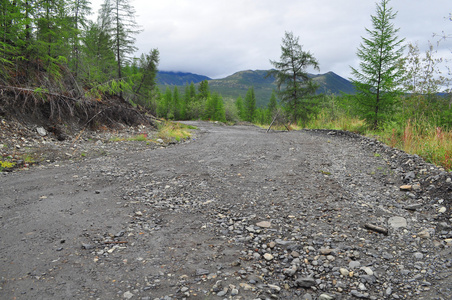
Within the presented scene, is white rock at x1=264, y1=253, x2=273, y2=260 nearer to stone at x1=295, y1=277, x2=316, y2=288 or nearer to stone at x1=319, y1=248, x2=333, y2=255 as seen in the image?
stone at x1=295, y1=277, x2=316, y2=288

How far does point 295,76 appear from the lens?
22.0 meters

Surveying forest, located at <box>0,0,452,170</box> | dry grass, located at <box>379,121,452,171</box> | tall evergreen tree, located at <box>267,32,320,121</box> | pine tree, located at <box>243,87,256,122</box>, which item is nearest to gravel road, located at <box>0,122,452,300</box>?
dry grass, located at <box>379,121,452,171</box>

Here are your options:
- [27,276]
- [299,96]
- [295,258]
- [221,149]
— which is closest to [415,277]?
[295,258]

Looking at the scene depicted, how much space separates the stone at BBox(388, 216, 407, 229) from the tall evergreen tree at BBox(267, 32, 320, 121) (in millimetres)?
19077

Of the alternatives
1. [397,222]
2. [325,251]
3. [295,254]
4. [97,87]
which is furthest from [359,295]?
[97,87]

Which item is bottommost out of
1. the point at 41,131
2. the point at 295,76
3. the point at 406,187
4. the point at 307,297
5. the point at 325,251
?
the point at 307,297

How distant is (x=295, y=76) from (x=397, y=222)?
2030cm

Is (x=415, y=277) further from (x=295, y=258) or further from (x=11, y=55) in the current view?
(x=11, y=55)

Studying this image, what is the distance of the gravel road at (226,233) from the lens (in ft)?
7.63

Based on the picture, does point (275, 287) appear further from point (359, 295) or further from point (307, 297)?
point (359, 295)

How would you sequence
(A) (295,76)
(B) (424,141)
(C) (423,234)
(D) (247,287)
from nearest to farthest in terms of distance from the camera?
(D) (247,287) < (C) (423,234) < (B) (424,141) < (A) (295,76)

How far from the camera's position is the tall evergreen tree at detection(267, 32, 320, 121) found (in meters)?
21.4

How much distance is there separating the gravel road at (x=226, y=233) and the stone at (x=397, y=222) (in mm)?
15

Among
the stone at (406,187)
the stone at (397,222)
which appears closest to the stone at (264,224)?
the stone at (397,222)
